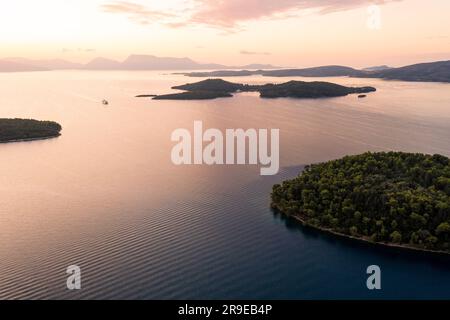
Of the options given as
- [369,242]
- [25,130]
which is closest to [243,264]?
[369,242]

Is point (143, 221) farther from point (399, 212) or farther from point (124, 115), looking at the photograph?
point (124, 115)

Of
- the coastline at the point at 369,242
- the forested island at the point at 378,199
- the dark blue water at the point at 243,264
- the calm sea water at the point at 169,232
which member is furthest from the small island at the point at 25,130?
the coastline at the point at 369,242

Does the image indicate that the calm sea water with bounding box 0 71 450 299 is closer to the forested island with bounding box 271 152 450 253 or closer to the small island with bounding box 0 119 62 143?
the forested island with bounding box 271 152 450 253

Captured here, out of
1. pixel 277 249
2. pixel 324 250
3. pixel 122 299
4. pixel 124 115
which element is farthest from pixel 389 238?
pixel 124 115

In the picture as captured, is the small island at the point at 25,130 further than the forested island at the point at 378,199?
Yes

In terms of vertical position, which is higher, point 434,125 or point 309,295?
point 434,125

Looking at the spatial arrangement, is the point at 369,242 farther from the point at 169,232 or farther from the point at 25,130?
the point at 25,130

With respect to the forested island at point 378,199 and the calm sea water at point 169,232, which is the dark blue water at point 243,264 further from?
the forested island at point 378,199
